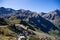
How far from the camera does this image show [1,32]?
144m

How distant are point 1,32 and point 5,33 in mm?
6053

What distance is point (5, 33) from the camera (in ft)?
460
